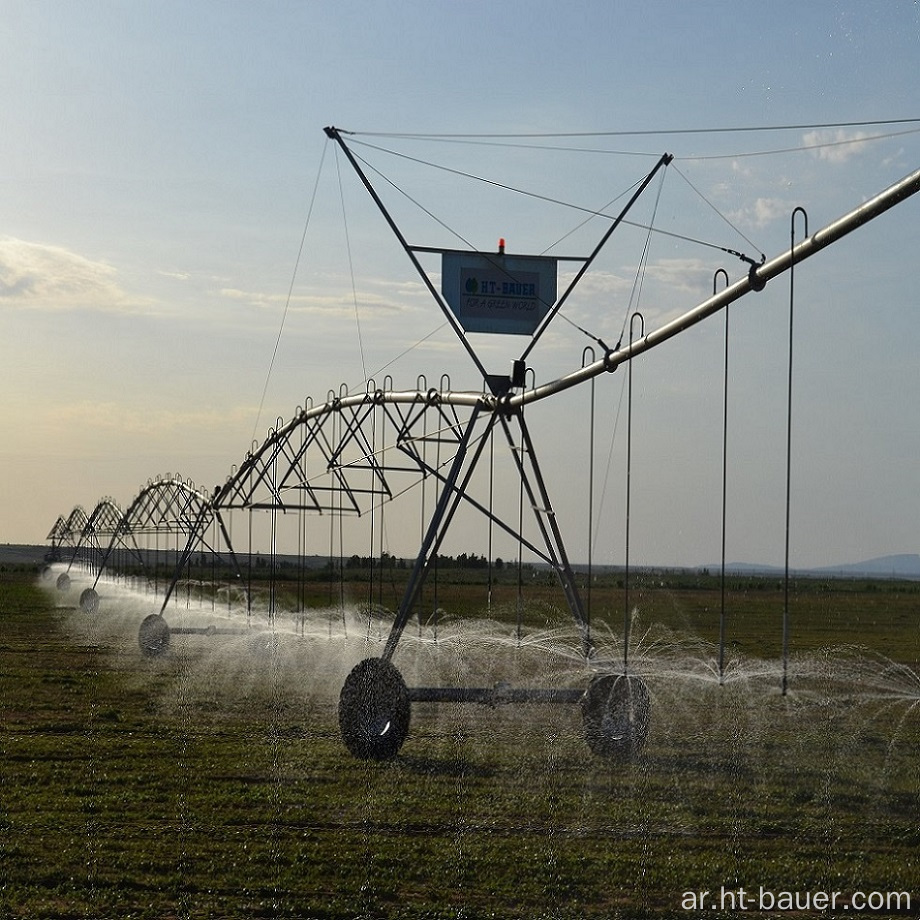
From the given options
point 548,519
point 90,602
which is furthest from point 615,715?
point 90,602

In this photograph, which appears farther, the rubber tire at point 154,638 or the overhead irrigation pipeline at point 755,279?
the rubber tire at point 154,638

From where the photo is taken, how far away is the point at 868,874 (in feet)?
32.6

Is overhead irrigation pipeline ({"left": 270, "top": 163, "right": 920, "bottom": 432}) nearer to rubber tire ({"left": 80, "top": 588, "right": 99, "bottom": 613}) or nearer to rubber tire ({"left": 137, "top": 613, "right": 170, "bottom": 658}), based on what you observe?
rubber tire ({"left": 137, "top": 613, "right": 170, "bottom": 658})

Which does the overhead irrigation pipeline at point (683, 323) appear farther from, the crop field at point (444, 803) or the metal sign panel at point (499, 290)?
the crop field at point (444, 803)

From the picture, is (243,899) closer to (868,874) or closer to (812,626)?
(868,874)

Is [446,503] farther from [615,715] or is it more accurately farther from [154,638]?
[154,638]

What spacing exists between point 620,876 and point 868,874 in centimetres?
182

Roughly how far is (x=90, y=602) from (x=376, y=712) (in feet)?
117

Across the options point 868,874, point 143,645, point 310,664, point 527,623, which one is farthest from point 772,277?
point 527,623

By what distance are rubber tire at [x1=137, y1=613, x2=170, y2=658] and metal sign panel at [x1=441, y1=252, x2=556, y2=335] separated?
48.6 feet

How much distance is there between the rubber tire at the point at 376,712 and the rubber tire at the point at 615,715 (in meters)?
2.05

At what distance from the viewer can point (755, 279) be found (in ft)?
34.9

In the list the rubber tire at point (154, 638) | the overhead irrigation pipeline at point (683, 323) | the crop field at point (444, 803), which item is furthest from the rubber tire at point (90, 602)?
the overhead irrigation pipeline at point (683, 323)

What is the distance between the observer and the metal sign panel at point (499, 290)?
53.6 feet
